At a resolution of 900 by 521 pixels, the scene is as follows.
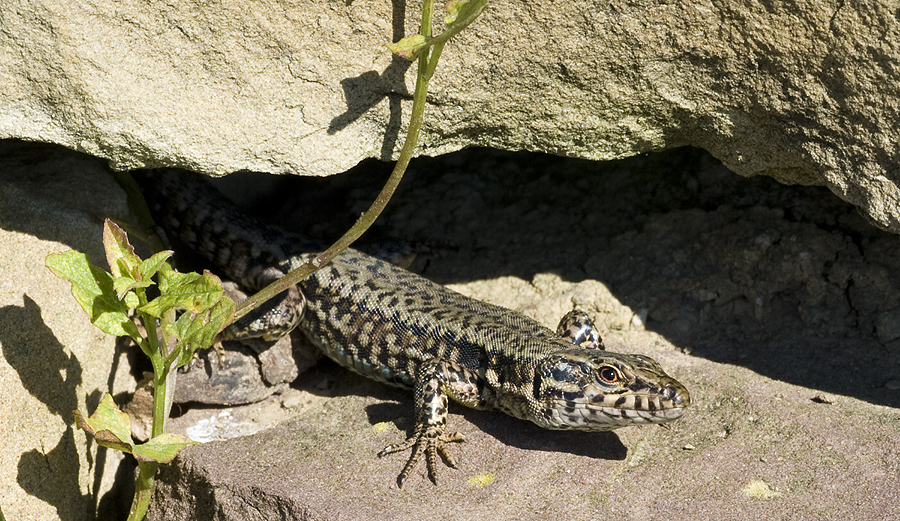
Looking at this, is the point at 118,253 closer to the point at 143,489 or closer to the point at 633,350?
Result: the point at 143,489

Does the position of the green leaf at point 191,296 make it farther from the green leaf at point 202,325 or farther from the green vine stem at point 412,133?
the green vine stem at point 412,133

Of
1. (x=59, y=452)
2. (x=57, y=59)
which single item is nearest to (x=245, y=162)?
(x=57, y=59)

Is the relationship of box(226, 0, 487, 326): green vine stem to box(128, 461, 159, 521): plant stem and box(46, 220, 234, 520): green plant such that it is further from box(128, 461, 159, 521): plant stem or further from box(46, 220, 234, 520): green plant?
box(128, 461, 159, 521): plant stem

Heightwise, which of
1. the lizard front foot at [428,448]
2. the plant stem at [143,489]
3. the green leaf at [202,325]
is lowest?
the plant stem at [143,489]

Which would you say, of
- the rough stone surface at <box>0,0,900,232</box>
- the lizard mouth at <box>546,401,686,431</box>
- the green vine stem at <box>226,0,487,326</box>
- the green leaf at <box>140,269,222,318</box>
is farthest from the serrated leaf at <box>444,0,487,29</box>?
the lizard mouth at <box>546,401,686,431</box>

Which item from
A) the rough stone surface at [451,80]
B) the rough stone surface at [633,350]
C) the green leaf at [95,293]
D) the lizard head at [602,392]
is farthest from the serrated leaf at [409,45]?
the rough stone surface at [633,350]

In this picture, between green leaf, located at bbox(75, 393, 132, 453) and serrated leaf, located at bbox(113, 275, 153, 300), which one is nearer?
serrated leaf, located at bbox(113, 275, 153, 300)
